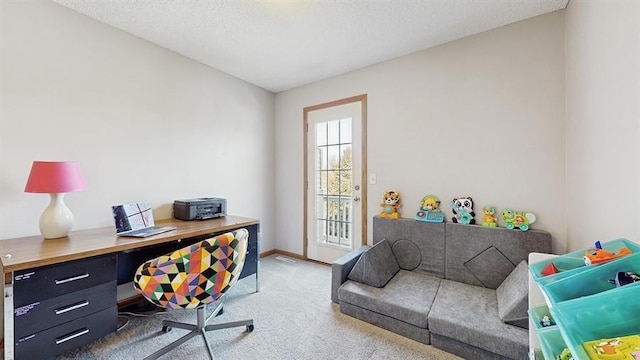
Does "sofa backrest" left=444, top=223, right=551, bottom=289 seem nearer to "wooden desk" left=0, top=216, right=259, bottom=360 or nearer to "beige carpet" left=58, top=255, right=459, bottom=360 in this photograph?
"beige carpet" left=58, top=255, right=459, bottom=360

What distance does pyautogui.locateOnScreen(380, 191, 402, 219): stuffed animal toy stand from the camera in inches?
104

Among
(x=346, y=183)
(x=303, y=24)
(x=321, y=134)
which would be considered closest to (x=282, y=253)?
(x=346, y=183)

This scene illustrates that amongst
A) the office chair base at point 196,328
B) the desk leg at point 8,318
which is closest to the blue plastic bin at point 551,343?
the office chair base at point 196,328

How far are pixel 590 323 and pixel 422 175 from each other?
6.50ft

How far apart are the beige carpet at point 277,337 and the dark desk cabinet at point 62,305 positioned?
0.94 ft

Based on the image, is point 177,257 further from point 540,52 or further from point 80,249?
point 540,52

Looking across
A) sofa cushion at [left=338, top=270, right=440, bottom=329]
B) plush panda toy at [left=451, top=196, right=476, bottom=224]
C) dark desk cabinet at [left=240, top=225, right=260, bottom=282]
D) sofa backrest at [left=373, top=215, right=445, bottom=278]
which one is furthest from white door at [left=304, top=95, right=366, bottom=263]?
dark desk cabinet at [left=240, top=225, right=260, bottom=282]

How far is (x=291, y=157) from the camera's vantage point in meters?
3.61

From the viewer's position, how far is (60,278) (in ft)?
4.58

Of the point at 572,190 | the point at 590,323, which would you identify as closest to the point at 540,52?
the point at 572,190

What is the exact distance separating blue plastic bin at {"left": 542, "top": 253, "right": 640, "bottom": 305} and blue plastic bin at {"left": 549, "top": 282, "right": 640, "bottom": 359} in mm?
96

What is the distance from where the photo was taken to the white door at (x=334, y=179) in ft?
9.81

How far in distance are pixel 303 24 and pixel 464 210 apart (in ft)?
7.19

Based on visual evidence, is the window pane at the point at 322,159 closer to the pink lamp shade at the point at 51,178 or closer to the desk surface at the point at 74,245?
the desk surface at the point at 74,245
